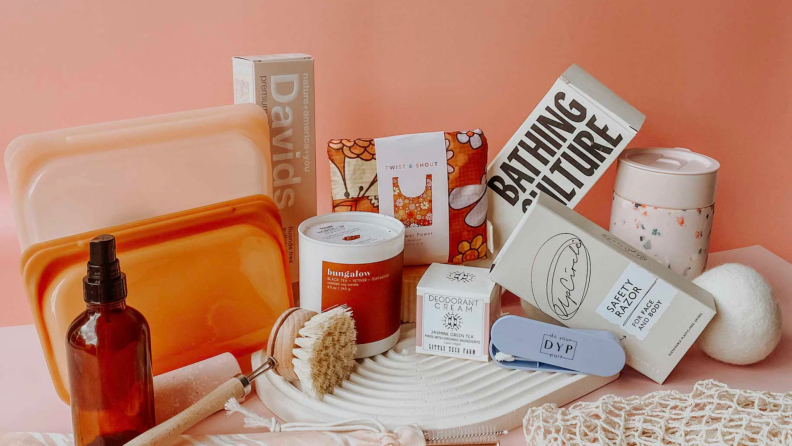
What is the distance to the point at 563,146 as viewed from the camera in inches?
34.3

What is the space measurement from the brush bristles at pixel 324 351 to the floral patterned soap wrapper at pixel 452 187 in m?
0.18

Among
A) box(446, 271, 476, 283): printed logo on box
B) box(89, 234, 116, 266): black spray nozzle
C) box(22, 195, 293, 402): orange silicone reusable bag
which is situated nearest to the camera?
box(89, 234, 116, 266): black spray nozzle

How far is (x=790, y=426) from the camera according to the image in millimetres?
628

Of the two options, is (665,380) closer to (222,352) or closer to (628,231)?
(628,231)

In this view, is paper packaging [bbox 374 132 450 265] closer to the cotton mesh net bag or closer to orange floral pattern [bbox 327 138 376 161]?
orange floral pattern [bbox 327 138 376 161]

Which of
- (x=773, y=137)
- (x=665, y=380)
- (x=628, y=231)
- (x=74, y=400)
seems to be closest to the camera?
(x=74, y=400)

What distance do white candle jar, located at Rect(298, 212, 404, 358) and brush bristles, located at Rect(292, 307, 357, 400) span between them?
0.11 ft

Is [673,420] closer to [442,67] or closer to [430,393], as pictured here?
[430,393]

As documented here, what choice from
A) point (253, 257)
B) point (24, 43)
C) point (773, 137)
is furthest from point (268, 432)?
point (773, 137)

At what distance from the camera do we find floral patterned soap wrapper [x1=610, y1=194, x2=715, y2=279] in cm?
85

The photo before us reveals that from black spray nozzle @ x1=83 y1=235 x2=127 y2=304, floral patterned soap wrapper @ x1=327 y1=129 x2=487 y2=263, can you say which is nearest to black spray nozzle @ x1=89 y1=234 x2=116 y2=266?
black spray nozzle @ x1=83 y1=235 x2=127 y2=304

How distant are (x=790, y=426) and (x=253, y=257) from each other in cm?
56

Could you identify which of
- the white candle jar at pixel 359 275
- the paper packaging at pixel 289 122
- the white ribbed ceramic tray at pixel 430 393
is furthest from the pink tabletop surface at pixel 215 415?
the paper packaging at pixel 289 122

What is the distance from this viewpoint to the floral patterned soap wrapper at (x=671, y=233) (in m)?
0.85
